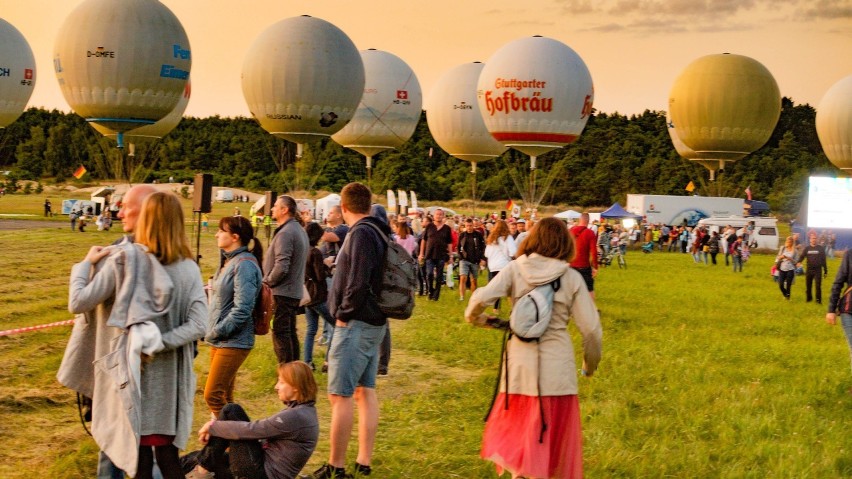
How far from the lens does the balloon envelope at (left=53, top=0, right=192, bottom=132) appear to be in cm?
2414

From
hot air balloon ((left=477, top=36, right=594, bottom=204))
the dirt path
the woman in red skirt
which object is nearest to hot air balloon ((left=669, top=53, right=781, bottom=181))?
hot air balloon ((left=477, top=36, right=594, bottom=204))

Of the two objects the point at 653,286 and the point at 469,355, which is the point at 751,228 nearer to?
the point at 653,286

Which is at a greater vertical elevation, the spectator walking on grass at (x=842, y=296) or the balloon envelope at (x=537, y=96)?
the balloon envelope at (x=537, y=96)

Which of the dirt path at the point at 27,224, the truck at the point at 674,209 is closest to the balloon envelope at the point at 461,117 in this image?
the dirt path at the point at 27,224

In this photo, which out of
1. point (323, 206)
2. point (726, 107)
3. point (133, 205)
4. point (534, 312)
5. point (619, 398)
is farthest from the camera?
point (323, 206)

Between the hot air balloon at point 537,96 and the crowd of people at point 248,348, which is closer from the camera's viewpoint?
the crowd of people at point 248,348

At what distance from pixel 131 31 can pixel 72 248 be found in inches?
451

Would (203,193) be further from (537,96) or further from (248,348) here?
(537,96)

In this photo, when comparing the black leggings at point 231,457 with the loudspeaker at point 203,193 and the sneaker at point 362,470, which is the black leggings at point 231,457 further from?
the loudspeaker at point 203,193

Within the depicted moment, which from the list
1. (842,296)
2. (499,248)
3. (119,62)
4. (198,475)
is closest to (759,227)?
(119,62)

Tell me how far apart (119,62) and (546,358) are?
813 inches

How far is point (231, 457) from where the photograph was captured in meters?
6.07

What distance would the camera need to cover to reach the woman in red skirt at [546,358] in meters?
5.78

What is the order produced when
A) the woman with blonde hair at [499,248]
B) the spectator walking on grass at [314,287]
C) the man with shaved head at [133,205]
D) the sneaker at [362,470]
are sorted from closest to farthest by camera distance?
1. the man with shaved head at [133,205]
2. the sneaker at [362,470]
3. the spectator walking on grass at [314,287]
4. the woman with blonde hair at [499,248]
